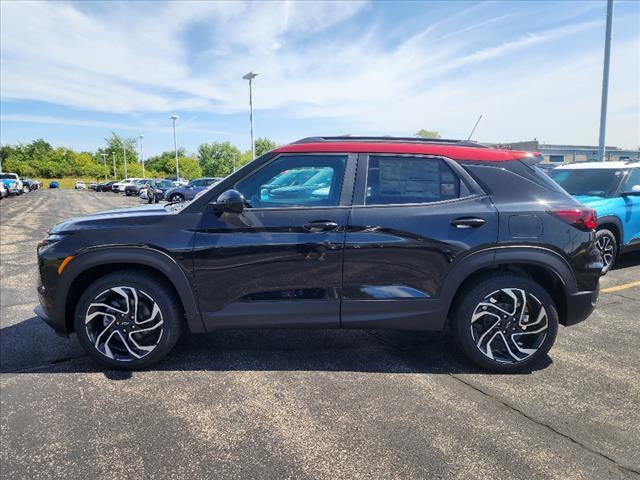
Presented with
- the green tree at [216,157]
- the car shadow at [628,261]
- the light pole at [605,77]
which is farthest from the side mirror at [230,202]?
the green tree at [216,157]

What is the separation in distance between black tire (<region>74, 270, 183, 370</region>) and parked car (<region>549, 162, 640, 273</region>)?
610 cm

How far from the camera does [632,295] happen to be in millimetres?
5355

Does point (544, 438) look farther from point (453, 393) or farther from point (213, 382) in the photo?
point (213, 382)

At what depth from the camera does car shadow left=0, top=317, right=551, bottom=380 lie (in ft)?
11.2

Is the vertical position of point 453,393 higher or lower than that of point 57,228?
lower

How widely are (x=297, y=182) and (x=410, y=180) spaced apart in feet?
2.91

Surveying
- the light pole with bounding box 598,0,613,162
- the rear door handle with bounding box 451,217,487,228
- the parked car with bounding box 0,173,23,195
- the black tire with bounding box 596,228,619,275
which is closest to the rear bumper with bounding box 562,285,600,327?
the rear door handle with bounding box 451,217,487,228

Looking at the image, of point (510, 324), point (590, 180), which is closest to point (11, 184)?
point (590, 180)

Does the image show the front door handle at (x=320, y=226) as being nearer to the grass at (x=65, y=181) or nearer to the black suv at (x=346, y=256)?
the black suv at (x=346, y=256)

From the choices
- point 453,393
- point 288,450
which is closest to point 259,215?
point 288,450

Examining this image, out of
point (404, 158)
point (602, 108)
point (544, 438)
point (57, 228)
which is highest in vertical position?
point (602, 108)

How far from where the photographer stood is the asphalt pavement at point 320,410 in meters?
2.28

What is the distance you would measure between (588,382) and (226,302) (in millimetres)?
2778

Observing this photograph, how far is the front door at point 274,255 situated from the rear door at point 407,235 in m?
0.13
